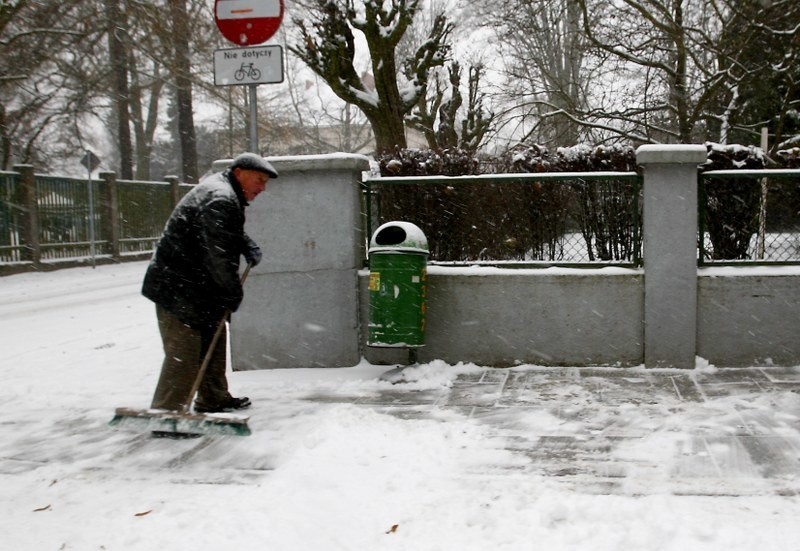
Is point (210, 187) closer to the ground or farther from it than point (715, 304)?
farther from it

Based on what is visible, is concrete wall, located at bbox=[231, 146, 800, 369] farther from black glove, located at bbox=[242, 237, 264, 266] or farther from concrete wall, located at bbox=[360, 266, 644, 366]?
black glove, located at bbox=[242, 237, 264, 266]

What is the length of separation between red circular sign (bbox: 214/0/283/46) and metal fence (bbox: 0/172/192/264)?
42.6 ft

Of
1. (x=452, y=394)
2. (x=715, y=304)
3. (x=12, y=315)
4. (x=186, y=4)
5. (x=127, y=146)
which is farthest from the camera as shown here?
(x=127, y=146)

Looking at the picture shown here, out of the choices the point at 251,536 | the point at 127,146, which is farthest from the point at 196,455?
the point at 127,146

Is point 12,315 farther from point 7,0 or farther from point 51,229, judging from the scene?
point 7,0

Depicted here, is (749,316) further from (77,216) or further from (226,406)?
(77,216)

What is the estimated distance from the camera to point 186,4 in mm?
18812

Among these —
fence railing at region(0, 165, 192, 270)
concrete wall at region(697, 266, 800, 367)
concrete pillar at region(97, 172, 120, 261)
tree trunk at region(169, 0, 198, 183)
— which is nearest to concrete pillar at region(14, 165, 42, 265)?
fence railing at region(0, 165, 192, 270)

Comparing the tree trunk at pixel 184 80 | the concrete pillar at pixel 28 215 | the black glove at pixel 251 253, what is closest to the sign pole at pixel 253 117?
the black glove at pixel 251 253

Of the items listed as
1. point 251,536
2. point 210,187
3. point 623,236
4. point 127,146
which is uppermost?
point 127,146

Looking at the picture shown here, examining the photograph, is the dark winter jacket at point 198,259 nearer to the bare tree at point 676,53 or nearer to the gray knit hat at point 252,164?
the gray knit hat at point 252,164

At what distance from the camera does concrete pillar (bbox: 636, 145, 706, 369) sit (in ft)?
20.0

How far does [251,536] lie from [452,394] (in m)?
2.59

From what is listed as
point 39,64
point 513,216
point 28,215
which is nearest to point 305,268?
point 513,216
